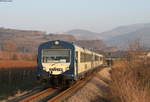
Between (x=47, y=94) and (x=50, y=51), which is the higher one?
(x=50, y=51)

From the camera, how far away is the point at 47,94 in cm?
1816

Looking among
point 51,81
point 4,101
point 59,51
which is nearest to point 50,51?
point 59,51

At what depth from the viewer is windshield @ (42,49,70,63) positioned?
20016 millimetres

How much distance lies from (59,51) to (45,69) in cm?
146

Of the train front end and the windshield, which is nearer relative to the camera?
the train front end

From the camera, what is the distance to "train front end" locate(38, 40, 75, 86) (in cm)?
1978

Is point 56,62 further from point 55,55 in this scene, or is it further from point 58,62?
point 55,55

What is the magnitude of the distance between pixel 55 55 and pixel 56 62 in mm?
496

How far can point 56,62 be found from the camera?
19922 millimetres

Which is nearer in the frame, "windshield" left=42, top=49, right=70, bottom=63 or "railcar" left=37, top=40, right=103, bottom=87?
"railcar" left=37, top=40, right=103, bottom=87

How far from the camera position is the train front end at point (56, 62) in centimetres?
1978

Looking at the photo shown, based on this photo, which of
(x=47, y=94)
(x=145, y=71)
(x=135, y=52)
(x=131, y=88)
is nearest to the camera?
(x=131, y=88)

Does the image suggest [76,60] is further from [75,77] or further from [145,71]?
[145,71]

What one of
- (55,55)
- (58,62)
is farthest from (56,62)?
(55,55)
